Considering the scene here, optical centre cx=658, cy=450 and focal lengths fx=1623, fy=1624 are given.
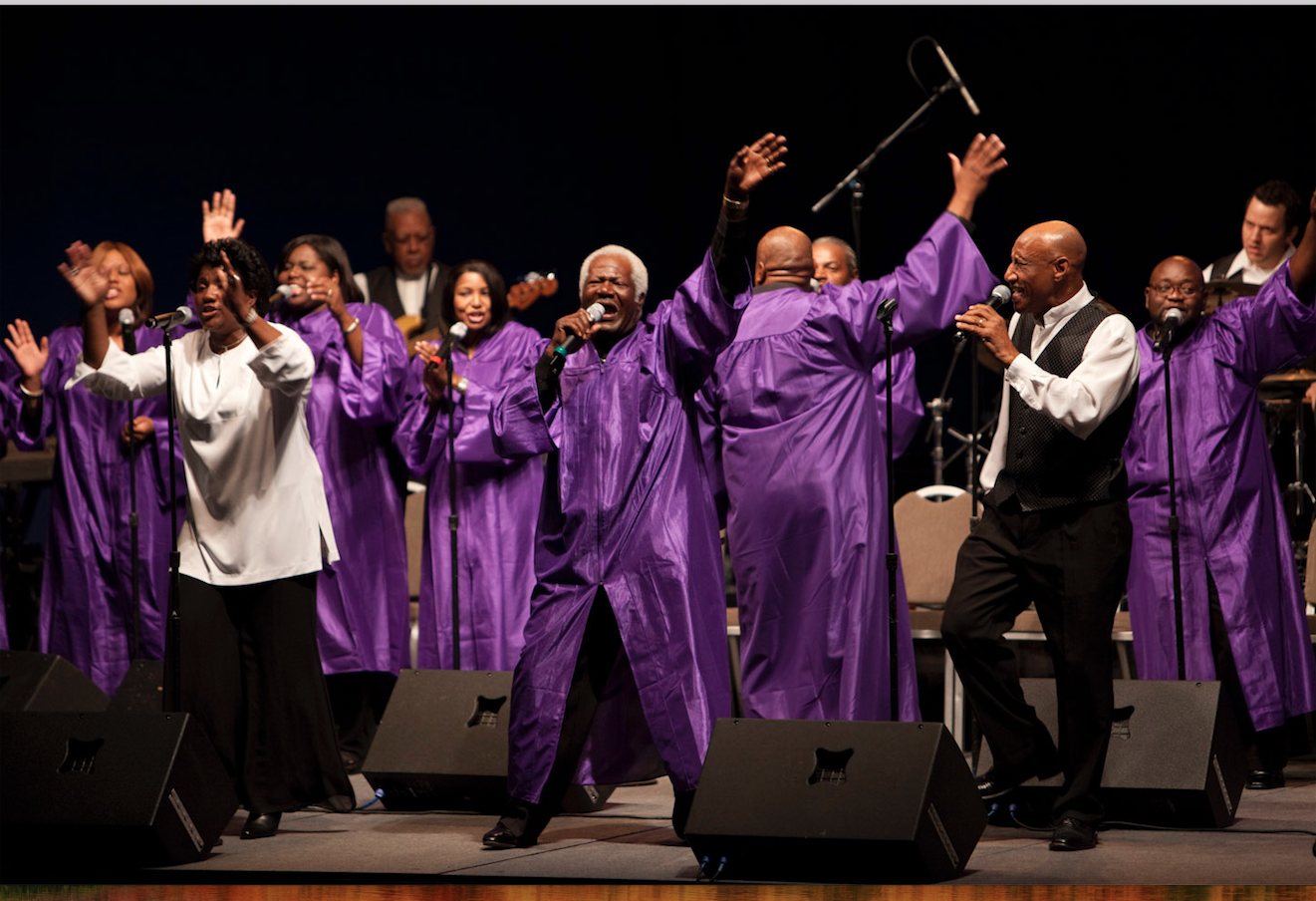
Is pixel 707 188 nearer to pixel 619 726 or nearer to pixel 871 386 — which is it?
pixel 871 386

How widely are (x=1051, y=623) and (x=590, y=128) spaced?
5504 millimetres

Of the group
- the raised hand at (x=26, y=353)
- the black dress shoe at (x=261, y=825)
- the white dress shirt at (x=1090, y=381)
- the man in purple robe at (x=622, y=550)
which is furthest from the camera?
the raised hand at (x=26, y=353)

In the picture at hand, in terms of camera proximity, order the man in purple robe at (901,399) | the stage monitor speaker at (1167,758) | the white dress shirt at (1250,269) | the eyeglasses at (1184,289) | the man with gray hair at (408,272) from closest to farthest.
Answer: the stage monitor speaker at (1167,758)
the eyeglasses at (1184,289)
the man in purple robe at (901,399)
the white dress shirt at (1250,269)
the man with gray hair at (408,272)

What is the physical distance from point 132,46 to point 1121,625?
614 cm

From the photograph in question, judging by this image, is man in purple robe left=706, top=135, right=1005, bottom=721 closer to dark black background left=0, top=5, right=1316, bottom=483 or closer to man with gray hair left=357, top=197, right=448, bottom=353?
man with gray hair left=357, top=197, right=448, bottom=353

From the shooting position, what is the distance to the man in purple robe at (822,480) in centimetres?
469

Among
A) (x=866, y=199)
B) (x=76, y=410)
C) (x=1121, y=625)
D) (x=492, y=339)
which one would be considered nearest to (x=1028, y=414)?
(x=1121, y=625)

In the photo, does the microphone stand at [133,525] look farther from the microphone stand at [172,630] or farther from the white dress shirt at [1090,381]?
the white dress shirt at [1090,381]

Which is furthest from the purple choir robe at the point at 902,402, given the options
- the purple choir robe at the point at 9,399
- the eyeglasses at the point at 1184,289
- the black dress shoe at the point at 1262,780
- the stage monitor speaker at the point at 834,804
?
the purple choir robe at the point at 9,399

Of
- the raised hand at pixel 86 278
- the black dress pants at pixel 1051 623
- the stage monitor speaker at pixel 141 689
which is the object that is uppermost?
the raised hand at pixel 86 278

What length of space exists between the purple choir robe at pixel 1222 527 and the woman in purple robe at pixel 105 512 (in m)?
3.48

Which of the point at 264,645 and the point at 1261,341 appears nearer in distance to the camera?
the point at 264,645

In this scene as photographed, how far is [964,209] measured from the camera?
15.3ft

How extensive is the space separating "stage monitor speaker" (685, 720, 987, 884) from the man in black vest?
55cm
